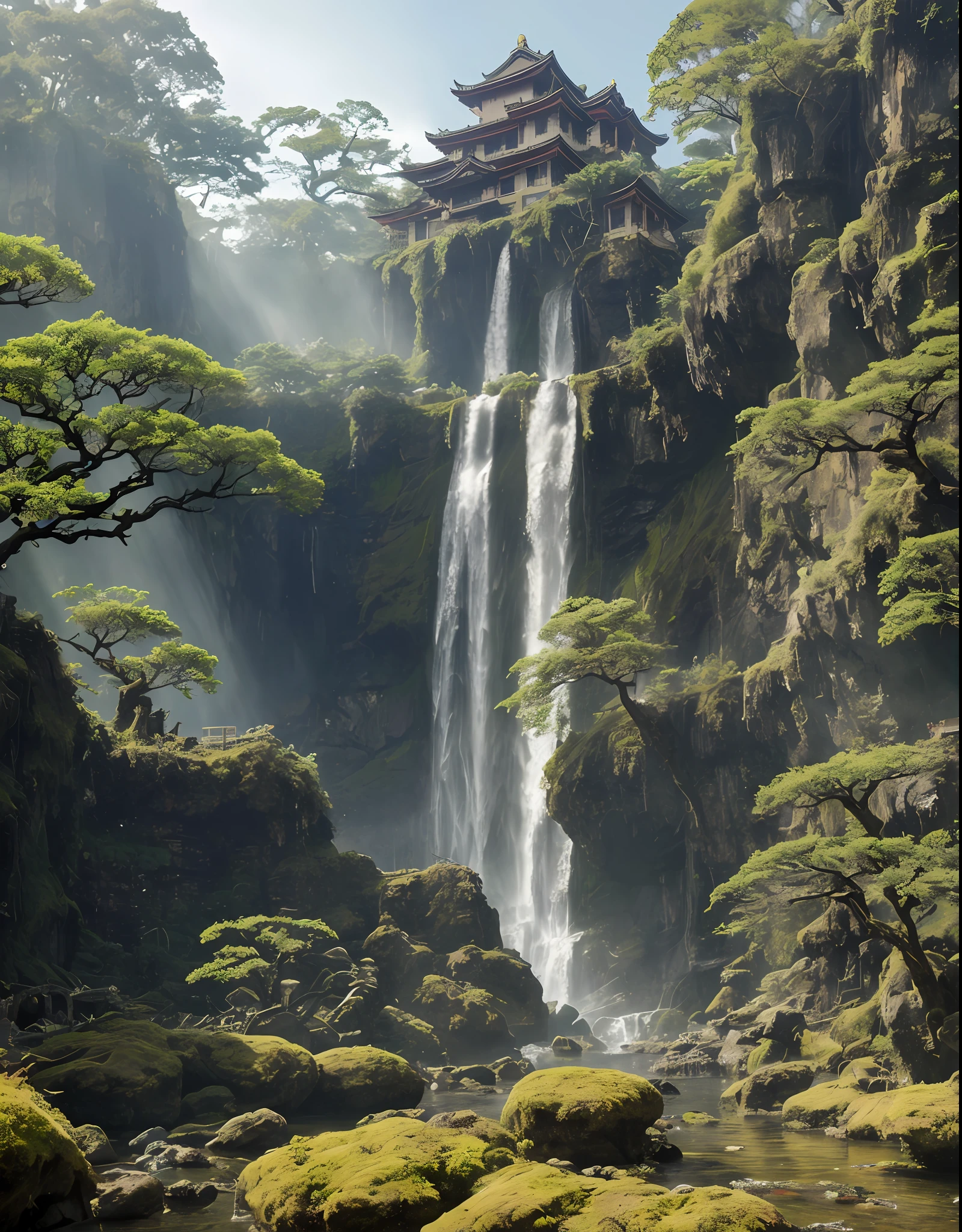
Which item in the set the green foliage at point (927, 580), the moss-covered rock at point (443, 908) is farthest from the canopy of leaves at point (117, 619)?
the green foliage at point (927, 580)

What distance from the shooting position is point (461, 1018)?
28891 mm

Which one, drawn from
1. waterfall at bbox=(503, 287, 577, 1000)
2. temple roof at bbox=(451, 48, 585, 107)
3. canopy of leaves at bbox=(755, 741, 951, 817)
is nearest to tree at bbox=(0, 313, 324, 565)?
canopy of leaves at bbox=(755, 741, 951, 817)

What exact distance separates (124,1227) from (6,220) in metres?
59.9

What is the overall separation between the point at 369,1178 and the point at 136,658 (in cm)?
2566

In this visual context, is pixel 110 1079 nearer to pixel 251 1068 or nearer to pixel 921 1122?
pixel 251 1068

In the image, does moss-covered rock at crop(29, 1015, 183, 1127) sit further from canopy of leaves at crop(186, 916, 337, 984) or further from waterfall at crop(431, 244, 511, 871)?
waterfall at crop(431, 244, 511, 871)

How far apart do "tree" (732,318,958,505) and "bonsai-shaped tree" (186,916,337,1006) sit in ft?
51.5

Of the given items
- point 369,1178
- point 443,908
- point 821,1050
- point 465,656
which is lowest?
point 821,1050

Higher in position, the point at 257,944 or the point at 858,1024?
the point at 257,944

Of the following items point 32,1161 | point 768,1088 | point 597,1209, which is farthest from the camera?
point 768,1088

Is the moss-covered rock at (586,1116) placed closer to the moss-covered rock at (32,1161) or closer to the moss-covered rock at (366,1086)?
the moss-covered rock at (366,1086)

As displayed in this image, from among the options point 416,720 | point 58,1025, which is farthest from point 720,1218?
point 416,720

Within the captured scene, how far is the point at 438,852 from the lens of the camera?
46281mm

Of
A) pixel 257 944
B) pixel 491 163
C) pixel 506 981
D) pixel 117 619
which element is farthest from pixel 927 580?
pixel 491 163
